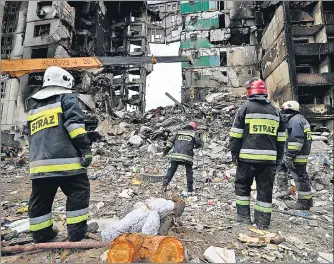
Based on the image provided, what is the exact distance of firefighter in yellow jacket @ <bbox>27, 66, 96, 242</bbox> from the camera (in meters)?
2.63

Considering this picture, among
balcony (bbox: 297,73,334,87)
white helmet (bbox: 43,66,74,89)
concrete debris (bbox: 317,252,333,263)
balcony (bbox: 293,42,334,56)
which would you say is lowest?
concrete debris (bbox: 317,252,333,263)

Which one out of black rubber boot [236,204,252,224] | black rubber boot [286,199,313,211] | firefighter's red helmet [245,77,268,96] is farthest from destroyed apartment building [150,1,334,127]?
black rubber boot [236,204,252,224]

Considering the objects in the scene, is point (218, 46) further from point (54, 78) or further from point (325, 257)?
point (325, 257)

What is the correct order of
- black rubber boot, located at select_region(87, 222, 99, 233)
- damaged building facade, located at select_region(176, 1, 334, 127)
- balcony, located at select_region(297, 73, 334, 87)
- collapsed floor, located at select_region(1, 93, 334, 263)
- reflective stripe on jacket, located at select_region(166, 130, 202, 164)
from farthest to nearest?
damaged building facade, located at select_region(176, 1, 334, 127) < balcony, located at select_region(297, 73, 334, 87) < reflective stripe on jacket, located at select_region(166, 130, 202, 164) < black rubber boot, located at select_region(87, 222, 99, 233) < collapsed floor, located at select_region(1, 93, 334, 263)

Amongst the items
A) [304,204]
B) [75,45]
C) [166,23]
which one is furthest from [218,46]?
[304,204]

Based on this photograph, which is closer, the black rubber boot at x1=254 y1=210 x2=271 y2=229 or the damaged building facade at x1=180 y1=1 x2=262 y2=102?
the black rubber boot at x1=254 y1=210 x2=271 y2=229

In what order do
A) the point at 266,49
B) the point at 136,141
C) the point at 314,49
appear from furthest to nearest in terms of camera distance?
the point at 266,49 < the point at 314,49 < the point at 136,141

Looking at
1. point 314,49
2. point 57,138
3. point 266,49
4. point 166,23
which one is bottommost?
point 57,138

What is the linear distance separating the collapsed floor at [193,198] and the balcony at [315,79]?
6.08 metres

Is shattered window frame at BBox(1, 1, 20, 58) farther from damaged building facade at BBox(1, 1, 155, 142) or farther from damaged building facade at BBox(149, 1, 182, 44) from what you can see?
damaged building facade at BBox(149, 1, 182, 44)

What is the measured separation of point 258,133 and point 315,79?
15959mm

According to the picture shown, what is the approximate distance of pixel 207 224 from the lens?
3.47 meters

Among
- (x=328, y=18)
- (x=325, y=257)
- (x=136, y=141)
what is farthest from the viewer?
(x=328, y=18)

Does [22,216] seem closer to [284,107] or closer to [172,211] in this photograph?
[172,211]
